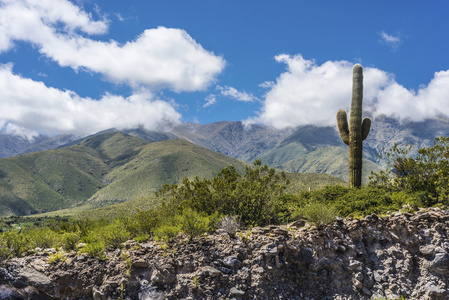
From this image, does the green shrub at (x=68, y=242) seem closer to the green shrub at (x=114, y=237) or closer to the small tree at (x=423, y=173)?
the green shrub at (x=114, y=237)

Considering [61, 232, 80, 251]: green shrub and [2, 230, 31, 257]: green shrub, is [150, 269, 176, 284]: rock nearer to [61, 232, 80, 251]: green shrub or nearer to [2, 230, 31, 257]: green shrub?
[61, 232, 80, 251]: green shrub

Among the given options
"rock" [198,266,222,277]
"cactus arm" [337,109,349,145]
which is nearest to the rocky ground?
"rock" [198,266,222,277]

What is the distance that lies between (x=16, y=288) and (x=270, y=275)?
630 centimetres

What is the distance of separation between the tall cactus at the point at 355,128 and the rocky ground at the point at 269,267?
7.72 m

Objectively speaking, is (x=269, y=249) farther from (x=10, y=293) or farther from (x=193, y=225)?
(x=10, y=293)

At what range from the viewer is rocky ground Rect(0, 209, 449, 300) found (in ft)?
22.2

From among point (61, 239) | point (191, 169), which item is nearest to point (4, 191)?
point (191, 169)

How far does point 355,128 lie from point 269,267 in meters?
12.4

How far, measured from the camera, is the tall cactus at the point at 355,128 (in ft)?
51.4

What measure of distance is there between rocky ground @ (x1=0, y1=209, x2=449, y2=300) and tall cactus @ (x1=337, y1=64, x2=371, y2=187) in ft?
25.3

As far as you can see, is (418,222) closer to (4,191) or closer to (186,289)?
(186,289)

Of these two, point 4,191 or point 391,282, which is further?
point 4,191

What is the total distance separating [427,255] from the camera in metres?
7.61

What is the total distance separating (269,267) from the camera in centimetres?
708
